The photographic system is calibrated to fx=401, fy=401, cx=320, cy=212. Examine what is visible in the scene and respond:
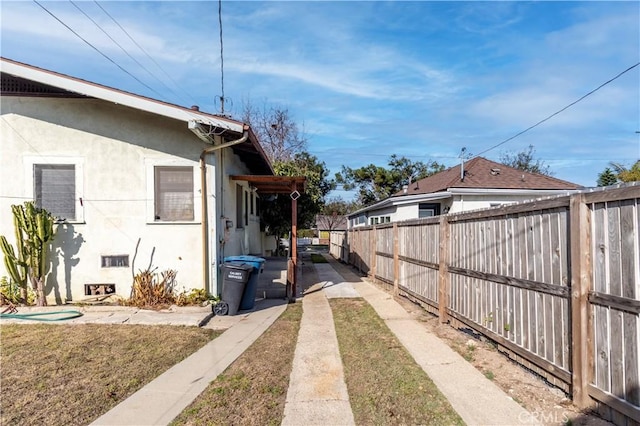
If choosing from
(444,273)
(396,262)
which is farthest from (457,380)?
(396,262)

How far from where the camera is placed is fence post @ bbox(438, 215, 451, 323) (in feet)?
22.0

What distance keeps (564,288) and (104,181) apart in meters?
8.34

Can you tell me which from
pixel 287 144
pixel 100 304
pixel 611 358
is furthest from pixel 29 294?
pixel 287 144

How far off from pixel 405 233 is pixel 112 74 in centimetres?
978

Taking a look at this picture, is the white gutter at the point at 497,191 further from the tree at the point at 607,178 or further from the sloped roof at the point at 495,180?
the tree at the point at 607,178

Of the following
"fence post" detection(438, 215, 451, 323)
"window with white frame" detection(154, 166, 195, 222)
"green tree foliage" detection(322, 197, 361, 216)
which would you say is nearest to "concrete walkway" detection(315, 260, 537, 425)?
"fence post" detection(438, 215, 451, 323)

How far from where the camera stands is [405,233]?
930cm

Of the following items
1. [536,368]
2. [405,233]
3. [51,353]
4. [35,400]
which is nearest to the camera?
[35,400]

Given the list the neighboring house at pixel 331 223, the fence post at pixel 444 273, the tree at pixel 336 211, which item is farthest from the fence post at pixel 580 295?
the tree at pixel 336 211

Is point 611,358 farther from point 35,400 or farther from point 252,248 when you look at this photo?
point 252,248

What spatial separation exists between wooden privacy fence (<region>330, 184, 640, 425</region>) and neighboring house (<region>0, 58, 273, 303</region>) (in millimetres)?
5228

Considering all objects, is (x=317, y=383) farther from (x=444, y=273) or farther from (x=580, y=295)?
(x=444, y=273)

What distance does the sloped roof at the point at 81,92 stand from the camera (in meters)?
7.52

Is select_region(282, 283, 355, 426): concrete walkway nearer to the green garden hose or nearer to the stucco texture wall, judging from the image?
the stucco texture wall
